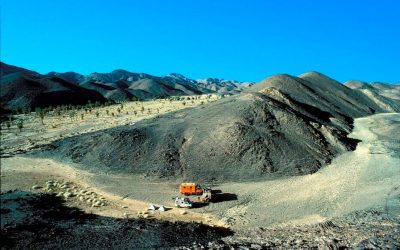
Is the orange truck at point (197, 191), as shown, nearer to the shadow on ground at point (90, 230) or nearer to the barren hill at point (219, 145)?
the barren hill at point (219, 145)

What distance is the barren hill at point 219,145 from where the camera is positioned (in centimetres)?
4125

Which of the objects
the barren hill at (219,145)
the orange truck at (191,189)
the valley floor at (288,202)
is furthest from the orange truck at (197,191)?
the barren hill at (219,145)

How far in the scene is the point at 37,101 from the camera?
325 ft

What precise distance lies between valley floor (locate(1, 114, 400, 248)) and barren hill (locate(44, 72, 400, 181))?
2144 millimetres

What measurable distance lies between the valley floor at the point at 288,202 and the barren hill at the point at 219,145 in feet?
7.04

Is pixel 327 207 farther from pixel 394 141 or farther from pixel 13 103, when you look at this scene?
pixel 13 103

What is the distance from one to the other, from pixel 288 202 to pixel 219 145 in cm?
1246

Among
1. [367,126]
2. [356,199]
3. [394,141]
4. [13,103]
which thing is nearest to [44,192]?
[356,199]

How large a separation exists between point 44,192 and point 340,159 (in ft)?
98.0

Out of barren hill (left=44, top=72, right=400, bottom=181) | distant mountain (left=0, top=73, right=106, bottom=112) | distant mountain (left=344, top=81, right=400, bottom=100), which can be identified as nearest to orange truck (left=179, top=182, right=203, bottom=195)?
barren hill (left=44, top=72, right=400, bottom=181)

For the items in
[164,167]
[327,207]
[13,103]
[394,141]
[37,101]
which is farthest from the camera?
[37,101]

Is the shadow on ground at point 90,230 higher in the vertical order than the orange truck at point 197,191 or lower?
lower

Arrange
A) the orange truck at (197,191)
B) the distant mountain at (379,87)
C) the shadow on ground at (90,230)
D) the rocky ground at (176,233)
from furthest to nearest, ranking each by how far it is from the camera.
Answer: the distant mountain at (379,87), the orange truck at (197,191), the rocky ground at (176,233), the shadow on ground at (90,230)

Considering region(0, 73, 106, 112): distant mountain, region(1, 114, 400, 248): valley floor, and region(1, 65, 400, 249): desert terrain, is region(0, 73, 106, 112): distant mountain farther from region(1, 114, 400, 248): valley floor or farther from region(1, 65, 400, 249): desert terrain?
region(1, 114, 400, 248): valley floor
